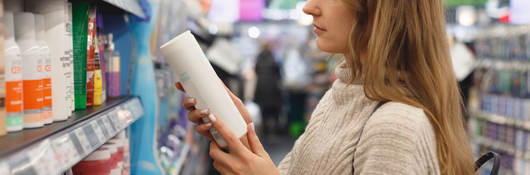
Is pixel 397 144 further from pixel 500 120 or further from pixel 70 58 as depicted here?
pixel 500 120

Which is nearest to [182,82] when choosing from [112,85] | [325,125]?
[325,125]

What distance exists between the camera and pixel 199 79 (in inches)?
44.0

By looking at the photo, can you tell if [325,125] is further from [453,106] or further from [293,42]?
[293,42]

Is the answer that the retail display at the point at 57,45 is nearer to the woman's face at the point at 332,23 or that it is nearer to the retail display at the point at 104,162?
the retail display at the point at 104,162

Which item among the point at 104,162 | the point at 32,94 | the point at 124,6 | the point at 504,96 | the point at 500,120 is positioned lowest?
the point at 500,120

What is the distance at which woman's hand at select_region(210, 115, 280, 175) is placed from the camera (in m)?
1.09

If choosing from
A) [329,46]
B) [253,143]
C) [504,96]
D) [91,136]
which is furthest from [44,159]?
[504,96]

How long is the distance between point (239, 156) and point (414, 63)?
1.57ft

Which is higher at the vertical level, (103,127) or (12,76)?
(12,76)

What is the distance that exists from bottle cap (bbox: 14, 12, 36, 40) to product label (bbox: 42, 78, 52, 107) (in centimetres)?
10

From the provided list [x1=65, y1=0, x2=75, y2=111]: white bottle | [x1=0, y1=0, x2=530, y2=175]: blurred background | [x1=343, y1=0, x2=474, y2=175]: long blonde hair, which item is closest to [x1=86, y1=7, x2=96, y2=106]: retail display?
[x1=0, y1=0, x2=530, y2=175]: blurred background

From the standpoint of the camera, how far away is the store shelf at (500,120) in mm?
4438

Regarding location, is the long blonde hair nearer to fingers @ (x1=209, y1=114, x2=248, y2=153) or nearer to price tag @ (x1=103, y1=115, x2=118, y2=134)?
fingers @ (x1=209, y1=114, x2=248, y2=153)

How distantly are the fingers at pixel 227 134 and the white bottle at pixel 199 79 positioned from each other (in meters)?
0.03
